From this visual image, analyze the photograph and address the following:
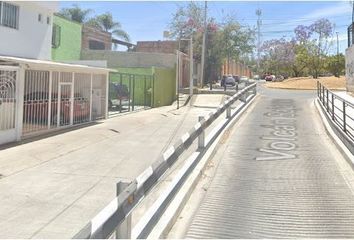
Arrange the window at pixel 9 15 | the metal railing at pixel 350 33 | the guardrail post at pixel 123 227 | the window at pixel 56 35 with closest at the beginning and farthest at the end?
the guardrail post at pixel 123 227
the window at pixel 9 15
the metal railing at pixel 350 33
the window at pixel 56 35

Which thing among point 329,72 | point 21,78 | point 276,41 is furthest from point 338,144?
point 276,41

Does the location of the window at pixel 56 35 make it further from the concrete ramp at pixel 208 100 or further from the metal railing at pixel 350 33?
the metal railing at pixel 350 33

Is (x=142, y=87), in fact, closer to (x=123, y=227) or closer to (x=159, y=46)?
(x=159, y=46)

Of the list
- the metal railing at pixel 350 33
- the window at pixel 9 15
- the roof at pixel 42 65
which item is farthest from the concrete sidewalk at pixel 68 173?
the metal railing at pixel 350 33

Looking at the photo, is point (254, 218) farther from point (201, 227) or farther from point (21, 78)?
point (21, 78)

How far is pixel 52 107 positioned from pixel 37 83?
1502 mm

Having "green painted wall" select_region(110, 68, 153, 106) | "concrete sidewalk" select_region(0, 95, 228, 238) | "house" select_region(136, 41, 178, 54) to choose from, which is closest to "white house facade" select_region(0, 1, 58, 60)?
"concrete sidewalk" select_region(0, 95, 228, 238)

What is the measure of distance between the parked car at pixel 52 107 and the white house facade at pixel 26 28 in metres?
2.99

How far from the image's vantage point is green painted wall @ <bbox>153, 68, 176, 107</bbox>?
31609 millimetres

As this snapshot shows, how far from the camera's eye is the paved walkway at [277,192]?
19.7 ft

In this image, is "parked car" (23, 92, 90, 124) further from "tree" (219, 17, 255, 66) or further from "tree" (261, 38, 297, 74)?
"tree" (261, 38, 297, 74)

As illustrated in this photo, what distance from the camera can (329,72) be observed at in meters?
73.1

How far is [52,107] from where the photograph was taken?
1817cm

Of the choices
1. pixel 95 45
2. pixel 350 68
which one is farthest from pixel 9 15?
pixel 95 45
